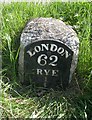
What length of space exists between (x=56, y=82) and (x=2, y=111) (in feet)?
1.59

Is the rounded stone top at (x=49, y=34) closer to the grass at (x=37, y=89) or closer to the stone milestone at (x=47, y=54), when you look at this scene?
the stone milestone at (x=47, y=54)

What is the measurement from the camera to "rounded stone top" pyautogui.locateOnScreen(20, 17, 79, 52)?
116 inches

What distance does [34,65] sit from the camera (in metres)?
3.03

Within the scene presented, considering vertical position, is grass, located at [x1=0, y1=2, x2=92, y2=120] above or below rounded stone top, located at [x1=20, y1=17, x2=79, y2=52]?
below

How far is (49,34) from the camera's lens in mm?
2980

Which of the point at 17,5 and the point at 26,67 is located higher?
the point at 17,5

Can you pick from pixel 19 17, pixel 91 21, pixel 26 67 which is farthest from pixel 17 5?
pixel 26 67

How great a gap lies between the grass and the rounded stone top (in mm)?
232

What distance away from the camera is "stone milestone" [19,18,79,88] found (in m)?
2.95

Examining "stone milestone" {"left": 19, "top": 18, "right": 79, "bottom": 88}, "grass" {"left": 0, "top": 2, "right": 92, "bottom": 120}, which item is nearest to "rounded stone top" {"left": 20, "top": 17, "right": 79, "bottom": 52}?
"stone milestone" {"left": 19, "top": 18, "right": 79, "bottom": 88}

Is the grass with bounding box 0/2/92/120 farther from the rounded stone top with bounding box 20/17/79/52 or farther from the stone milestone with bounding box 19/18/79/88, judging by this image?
the rounded stone top with bounding box 20/17/79/52

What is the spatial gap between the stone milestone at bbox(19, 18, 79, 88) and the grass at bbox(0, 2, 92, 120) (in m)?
0.10

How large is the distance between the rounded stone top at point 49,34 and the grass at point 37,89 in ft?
0.76

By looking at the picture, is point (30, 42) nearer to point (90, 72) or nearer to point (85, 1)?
point (90, 72)
